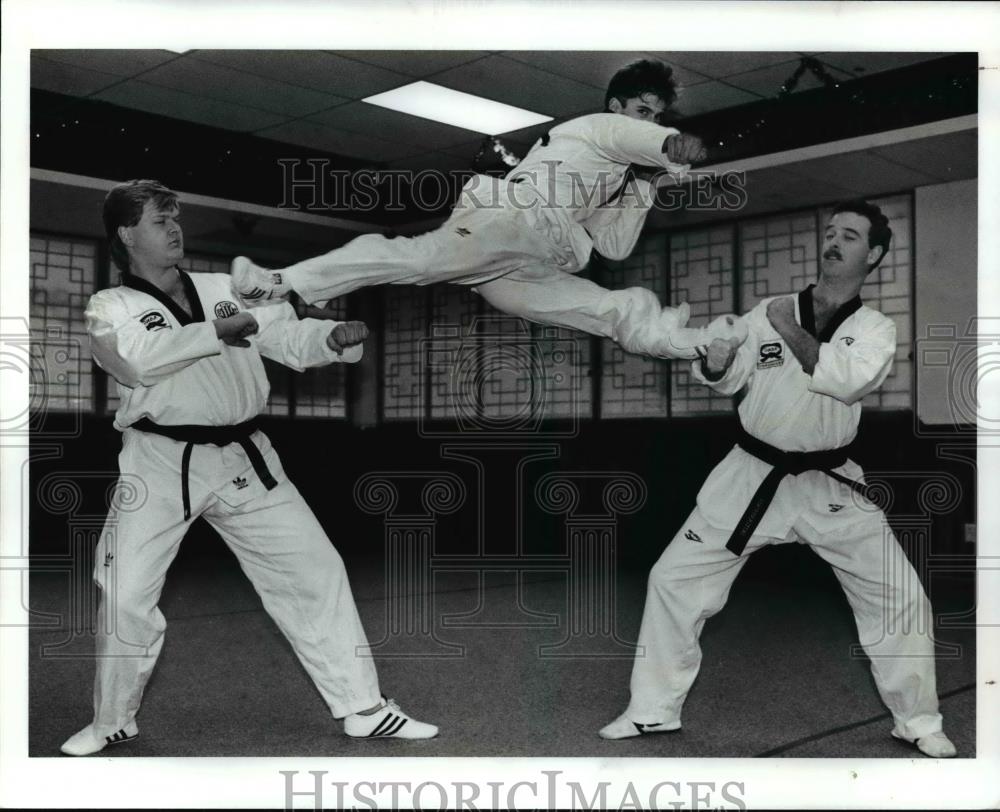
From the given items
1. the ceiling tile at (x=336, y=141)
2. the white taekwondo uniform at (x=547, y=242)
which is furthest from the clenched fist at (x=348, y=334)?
the ceiling tile at (x=336, y=141)

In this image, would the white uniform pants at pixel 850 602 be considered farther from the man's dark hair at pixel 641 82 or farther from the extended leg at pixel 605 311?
the man's dark hair at pixel 641 82

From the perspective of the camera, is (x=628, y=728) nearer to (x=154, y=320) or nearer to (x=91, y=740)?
(x=91, y=740)

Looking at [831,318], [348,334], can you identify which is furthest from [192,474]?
[831,318]

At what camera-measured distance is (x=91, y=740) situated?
2498mm

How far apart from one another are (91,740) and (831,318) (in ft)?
7.32

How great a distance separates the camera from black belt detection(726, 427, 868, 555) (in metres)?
2.57

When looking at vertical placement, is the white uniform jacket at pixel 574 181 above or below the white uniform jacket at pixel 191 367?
above

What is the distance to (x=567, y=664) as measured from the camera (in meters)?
3.29

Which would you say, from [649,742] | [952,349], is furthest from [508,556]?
[952,349]

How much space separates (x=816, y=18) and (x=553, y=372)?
6.69ft

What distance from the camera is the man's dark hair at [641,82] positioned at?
259 centimetres

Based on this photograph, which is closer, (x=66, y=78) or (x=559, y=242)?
(x=559, y=242)

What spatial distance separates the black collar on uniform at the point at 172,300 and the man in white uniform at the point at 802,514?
1338mm

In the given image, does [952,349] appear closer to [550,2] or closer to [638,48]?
[638,48]
